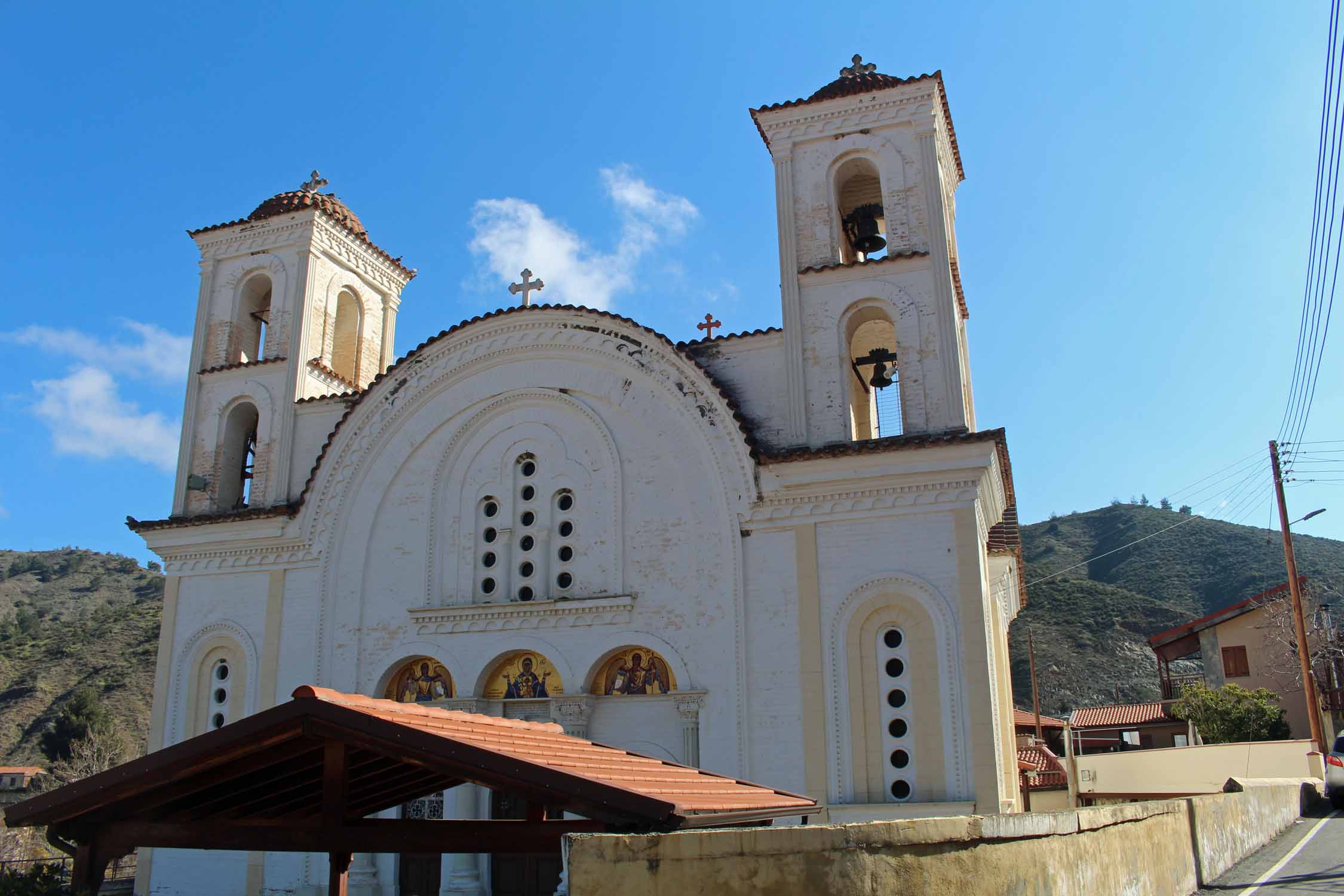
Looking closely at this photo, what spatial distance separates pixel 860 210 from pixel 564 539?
7455mm

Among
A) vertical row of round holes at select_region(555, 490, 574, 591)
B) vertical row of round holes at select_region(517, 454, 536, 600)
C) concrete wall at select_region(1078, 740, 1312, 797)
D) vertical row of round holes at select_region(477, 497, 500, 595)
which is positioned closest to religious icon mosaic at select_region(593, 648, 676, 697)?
vertical row of round holes at select_region(555, 490, 574, 591)

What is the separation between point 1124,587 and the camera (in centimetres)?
7100

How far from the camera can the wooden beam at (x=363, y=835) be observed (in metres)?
7.48

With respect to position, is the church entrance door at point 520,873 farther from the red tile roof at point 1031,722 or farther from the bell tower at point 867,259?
the red tile roof at point 1031,722

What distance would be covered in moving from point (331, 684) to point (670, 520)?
6143 mm

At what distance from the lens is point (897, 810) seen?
48.1 ft

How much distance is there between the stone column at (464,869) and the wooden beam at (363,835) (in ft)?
27.9

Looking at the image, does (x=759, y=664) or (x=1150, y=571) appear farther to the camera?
(x=1150, y=571)

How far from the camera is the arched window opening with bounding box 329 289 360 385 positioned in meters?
22.7

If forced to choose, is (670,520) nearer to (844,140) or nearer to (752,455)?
(752,455)

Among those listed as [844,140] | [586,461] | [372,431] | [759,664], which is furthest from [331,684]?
[844,140]

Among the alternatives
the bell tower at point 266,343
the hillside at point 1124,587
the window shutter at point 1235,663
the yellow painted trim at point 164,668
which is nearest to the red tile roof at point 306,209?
the bell tower at point 266,343

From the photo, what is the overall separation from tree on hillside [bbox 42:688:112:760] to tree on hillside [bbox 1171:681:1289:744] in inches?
1523

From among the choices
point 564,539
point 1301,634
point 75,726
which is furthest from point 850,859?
point 75,726
